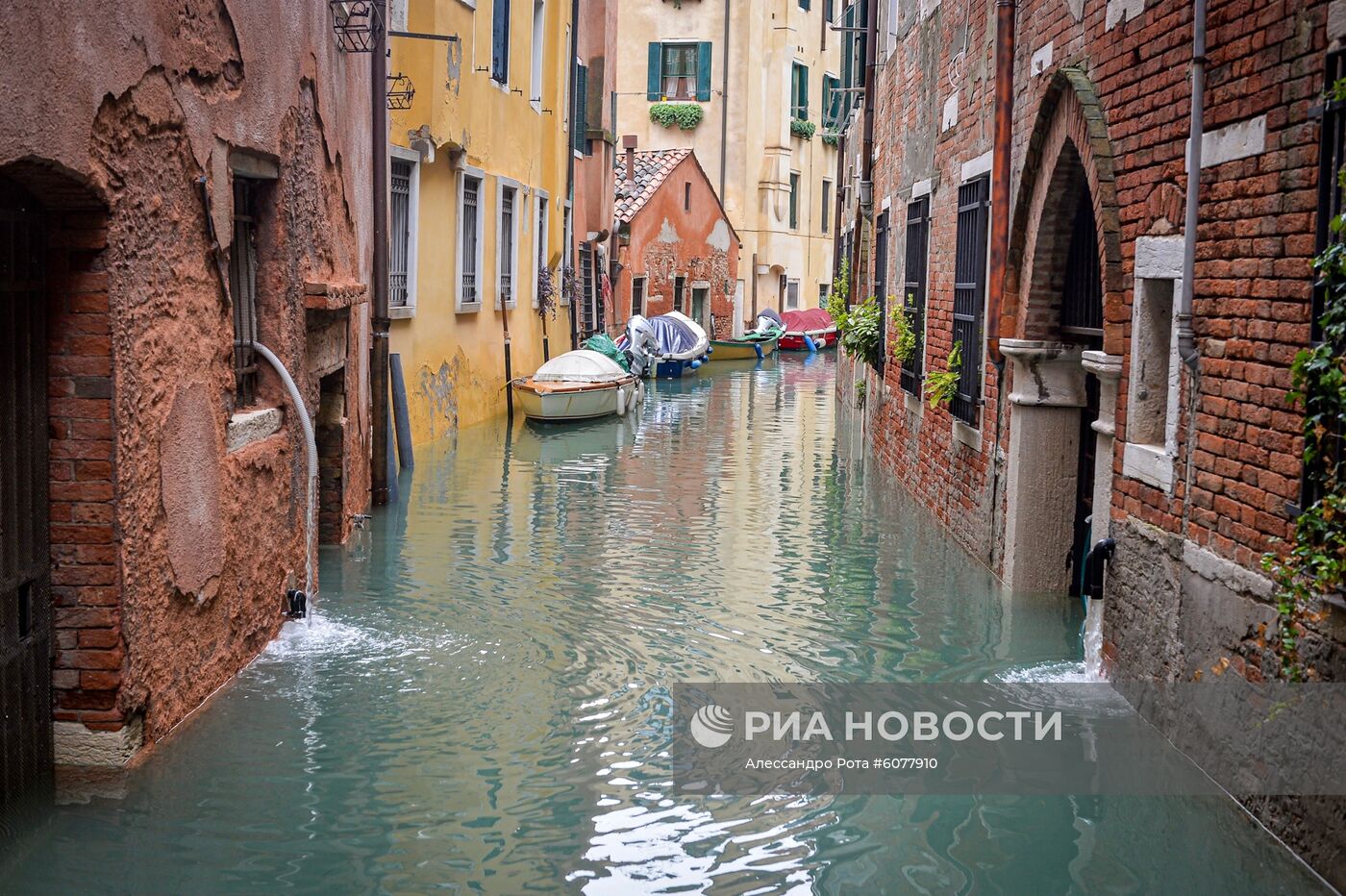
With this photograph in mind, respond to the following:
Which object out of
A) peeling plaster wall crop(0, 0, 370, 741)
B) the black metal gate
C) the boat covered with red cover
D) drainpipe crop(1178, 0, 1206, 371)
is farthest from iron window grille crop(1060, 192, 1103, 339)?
the boat covered with red cover

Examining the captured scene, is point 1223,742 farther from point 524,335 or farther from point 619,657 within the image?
point 524,335

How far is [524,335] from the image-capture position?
21078mm

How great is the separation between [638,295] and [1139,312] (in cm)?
2536

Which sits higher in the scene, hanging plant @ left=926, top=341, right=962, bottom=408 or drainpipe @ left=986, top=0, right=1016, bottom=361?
drainpipe @ left=986, top=0, right=1016, bottom=361

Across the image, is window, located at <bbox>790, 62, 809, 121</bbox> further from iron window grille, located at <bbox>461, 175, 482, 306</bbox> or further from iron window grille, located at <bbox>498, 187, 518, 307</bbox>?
iron window grille, located at <bbox>461, 175, 482, 306</bbox>

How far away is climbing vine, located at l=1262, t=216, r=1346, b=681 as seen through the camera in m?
4.38

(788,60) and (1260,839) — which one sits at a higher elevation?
(788,60)

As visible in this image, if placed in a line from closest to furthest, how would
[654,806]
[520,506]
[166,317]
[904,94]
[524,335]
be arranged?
[654,806], [166,317], [520,506], [904,94], [524,335]

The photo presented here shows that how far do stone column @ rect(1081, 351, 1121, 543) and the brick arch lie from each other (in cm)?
8

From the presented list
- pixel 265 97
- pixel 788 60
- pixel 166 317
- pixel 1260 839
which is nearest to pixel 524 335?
pixel 265 97

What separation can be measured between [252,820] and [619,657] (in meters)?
2.54

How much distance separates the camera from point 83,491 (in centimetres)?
522

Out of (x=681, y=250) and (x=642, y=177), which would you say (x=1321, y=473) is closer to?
(x=642, y=177)

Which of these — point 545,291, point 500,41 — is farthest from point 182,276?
point 545,291
